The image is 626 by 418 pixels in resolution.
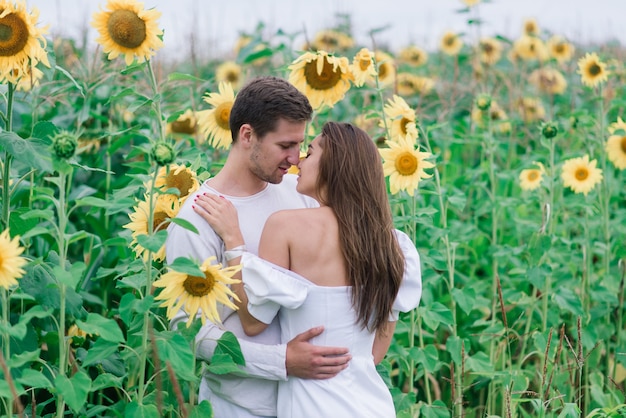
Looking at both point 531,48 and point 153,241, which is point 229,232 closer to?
point 153,241

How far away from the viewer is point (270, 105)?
8.75ft

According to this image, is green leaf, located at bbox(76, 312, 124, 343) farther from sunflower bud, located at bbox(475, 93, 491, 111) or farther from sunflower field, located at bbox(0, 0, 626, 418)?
sunflower bud, located at bbox(475, 93, 491, 111)

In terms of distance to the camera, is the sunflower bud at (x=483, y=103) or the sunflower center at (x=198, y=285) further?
the sunflower bud at (x=483, y=103)

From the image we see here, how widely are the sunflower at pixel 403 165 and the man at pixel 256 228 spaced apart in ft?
1.58

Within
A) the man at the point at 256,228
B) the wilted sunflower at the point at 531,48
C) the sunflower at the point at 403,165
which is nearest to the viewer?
the man at the point at 256,228

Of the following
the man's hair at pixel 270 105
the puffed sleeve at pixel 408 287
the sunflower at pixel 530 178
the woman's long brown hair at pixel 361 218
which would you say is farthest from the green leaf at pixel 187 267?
the sunflower at pixel 530 178

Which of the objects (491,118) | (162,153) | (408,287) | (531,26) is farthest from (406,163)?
(531,26)

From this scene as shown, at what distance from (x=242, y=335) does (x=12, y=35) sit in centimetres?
107

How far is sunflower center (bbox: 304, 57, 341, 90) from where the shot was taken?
322 cm

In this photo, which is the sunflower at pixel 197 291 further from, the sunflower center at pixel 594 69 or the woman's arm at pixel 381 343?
the sunflower center at pixel 594 69

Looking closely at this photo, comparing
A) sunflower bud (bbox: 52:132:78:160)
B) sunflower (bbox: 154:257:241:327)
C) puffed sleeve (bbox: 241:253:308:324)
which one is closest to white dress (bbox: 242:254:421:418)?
puffed sleeve (bbox: 241:253:308:324)

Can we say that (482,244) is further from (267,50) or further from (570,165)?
(267,50)

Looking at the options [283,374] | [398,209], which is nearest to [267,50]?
[398,209]

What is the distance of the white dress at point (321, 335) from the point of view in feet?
7.90
